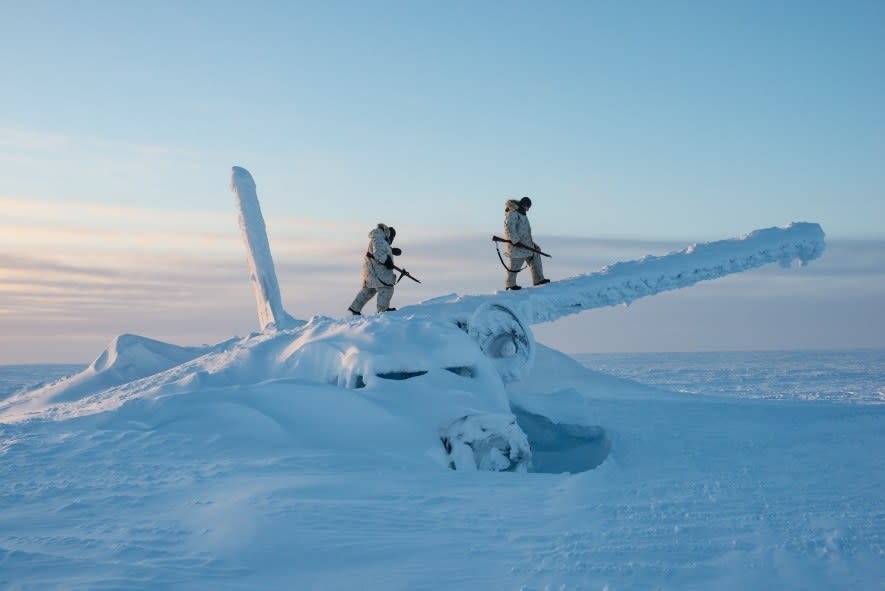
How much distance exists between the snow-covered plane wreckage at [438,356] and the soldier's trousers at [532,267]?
356 mm

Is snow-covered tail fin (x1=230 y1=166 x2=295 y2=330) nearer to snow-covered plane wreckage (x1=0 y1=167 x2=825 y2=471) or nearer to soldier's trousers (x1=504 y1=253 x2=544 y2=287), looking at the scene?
snow-covered plane wreckage (x1=0 y1=167 x2=825 y2=471)

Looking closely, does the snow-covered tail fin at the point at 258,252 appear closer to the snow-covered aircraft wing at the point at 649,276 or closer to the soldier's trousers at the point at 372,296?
the soldier's trousers at the point at 372,296

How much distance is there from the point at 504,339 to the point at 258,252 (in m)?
6.14

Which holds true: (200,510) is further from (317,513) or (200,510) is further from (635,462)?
(635,462)

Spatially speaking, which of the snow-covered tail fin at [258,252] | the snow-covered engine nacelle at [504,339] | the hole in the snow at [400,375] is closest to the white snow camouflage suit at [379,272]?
the snow-covered tail fin at [258,252]

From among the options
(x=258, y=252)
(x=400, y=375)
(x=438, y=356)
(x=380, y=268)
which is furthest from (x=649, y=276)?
(x=258, y=252)

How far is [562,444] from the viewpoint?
10719mm

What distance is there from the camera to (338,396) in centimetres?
825

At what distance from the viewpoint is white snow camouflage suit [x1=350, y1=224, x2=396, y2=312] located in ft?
44.8

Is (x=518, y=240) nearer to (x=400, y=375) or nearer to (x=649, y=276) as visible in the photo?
(x=649, y=276)

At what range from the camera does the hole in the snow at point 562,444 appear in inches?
390

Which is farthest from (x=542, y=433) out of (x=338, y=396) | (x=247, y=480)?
(x=247, y=480)

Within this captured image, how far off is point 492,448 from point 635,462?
5.57 ft

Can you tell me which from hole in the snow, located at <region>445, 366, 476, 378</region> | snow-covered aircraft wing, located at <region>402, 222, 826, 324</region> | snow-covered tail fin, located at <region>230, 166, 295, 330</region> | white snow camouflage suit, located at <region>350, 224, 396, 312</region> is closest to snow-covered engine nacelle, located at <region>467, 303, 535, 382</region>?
snow-covered aircraft wing, located at <region>402, 222, 826, 324</region>
